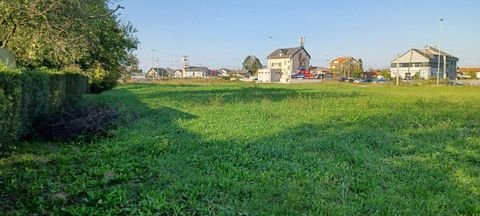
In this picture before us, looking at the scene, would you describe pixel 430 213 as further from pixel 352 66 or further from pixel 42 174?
pixel 352 66

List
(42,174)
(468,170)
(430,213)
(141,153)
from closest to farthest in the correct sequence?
1. (430,213)
2. (42,174)
3. (468,170)
4. (141,153)

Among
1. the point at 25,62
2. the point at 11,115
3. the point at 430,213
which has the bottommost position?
the point at 430,213

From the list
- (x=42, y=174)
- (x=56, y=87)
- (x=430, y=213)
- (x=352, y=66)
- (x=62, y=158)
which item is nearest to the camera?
(x=430, y=213)

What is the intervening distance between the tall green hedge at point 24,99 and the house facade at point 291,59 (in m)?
86.4

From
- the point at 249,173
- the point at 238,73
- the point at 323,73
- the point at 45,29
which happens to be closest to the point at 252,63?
the point at 238,73

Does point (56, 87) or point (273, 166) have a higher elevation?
point (56, 87)

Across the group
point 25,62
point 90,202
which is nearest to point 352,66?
point 25,62

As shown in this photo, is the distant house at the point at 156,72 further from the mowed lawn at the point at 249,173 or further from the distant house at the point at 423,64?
the mowed lawn at the point at 249,173

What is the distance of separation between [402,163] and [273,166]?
209 centimetres

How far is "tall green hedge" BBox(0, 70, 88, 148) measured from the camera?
614cm

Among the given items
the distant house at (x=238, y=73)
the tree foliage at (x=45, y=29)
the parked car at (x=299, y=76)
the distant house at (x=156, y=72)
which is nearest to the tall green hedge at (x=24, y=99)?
the tree foliage at (x=45, y=29)

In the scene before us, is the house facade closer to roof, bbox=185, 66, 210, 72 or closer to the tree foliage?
roof, bbox=185, 66, 210, 72

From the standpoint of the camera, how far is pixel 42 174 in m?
5.32

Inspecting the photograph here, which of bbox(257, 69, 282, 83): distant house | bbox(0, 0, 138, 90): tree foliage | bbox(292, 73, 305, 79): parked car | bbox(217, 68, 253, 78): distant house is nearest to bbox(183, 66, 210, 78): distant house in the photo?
bbox(217, 68, 253, 78): distant house
